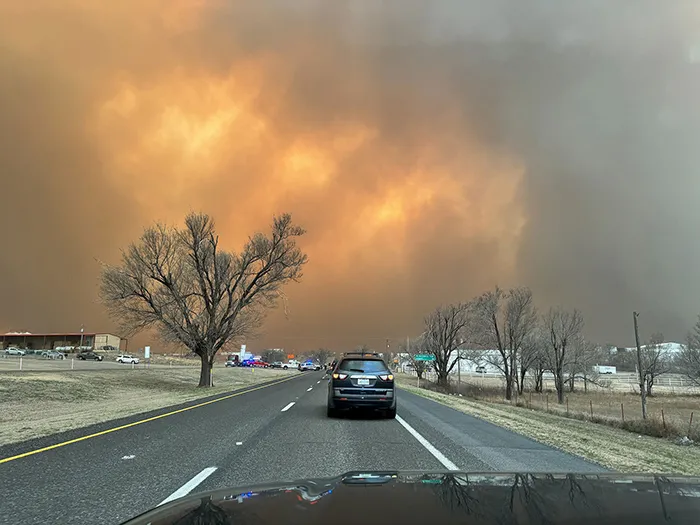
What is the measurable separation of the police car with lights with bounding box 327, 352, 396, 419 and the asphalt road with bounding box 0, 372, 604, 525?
0.58 metres

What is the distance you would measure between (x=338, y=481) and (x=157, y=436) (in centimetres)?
826

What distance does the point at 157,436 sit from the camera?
33.6 ft

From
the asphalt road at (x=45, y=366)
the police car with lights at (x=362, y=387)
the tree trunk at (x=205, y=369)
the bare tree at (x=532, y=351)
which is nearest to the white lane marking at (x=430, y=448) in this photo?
the police car with lights at (x=362, y=387)

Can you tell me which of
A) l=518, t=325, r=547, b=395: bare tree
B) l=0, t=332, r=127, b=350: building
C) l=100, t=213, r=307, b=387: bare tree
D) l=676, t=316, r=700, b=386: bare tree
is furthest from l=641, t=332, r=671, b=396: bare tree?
l=0, t=332, r=127, b=350: building

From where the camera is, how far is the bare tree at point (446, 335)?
6169 centimetres

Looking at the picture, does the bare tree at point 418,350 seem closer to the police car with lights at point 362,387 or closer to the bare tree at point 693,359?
the bare tree at point 693,359

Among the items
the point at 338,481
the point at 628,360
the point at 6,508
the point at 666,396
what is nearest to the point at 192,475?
the point at 6,508

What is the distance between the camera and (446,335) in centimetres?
6450

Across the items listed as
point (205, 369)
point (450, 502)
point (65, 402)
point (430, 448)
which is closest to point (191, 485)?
point (450, 502)

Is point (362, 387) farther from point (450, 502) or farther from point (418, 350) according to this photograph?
point (418, 350)

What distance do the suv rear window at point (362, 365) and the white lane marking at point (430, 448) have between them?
162cm

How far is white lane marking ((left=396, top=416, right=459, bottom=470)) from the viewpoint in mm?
7442

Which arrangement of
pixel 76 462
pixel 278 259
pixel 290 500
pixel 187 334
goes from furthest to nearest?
pixel 278 259 < pixel 187 334 < pixel 76 462 < pixel 290 500

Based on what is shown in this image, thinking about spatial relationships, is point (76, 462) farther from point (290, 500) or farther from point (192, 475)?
A: point (290, 500)
